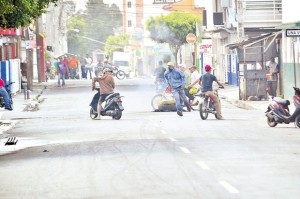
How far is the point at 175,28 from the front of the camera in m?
98.8

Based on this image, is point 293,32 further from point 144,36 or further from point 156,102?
point 144,36

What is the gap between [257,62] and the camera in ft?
152

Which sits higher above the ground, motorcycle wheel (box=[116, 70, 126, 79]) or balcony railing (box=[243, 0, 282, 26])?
balcony railing (box=[243, 0, 282, 26])

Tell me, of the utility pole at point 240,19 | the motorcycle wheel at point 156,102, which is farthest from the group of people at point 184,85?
the utility pole at point 240,19

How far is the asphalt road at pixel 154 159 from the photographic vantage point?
1367 centimetres

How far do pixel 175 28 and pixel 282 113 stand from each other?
7195cm

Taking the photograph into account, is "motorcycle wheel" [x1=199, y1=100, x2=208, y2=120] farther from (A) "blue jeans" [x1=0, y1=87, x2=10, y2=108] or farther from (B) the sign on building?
(A) "blue jeans" [x1=0, y1=87, x2=10, y2=108]

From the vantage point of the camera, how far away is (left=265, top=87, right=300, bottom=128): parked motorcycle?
26.9 m

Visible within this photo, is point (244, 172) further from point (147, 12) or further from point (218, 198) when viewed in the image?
point (147, 12)

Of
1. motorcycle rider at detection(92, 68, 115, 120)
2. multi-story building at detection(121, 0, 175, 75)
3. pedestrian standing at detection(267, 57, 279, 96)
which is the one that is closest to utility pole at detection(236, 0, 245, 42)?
pedestrian standing at detection(267, 57, 279, 96)

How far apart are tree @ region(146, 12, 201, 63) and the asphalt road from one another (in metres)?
65.5

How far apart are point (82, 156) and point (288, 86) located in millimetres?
24414

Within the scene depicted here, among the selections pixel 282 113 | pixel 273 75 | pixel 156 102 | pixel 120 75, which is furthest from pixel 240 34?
pixel 282 113

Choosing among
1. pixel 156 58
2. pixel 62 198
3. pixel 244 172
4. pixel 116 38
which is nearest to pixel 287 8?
pixel 244 172
